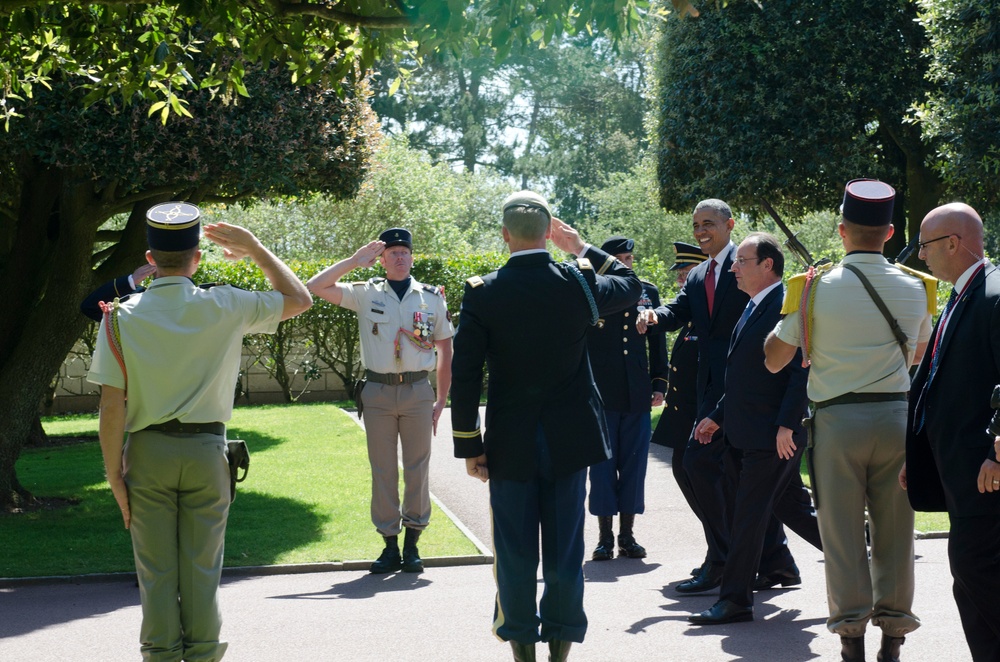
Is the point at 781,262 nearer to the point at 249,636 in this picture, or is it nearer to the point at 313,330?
the point at 249,636

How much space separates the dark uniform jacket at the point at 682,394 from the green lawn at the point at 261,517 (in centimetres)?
182

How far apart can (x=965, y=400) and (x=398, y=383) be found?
461 centimetres

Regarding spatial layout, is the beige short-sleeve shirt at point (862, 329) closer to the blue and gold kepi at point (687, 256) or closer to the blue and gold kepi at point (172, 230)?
the blue and gold kepi at point (172, 230)

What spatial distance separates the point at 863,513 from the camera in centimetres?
539

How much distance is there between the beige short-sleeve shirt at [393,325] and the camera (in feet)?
27.3

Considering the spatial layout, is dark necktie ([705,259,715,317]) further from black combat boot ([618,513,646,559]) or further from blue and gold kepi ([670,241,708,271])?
black combat boot ([618,513,646,559])

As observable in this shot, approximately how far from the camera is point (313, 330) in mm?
21453

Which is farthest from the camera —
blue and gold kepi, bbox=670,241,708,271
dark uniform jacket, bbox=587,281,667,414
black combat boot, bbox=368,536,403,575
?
blue and gold kepi, bbox=670,241,708,271

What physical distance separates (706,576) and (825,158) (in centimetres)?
946

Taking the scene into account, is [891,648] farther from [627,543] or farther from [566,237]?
[627,543]

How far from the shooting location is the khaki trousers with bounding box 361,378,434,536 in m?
8.27

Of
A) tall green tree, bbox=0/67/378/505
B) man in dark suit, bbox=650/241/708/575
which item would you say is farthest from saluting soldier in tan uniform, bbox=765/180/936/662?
tall green tree, bbox=0/67/378/505

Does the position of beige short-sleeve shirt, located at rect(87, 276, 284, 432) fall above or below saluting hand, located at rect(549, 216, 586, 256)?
below

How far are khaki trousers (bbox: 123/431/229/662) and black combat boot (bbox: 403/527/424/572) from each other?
3.22 metres
